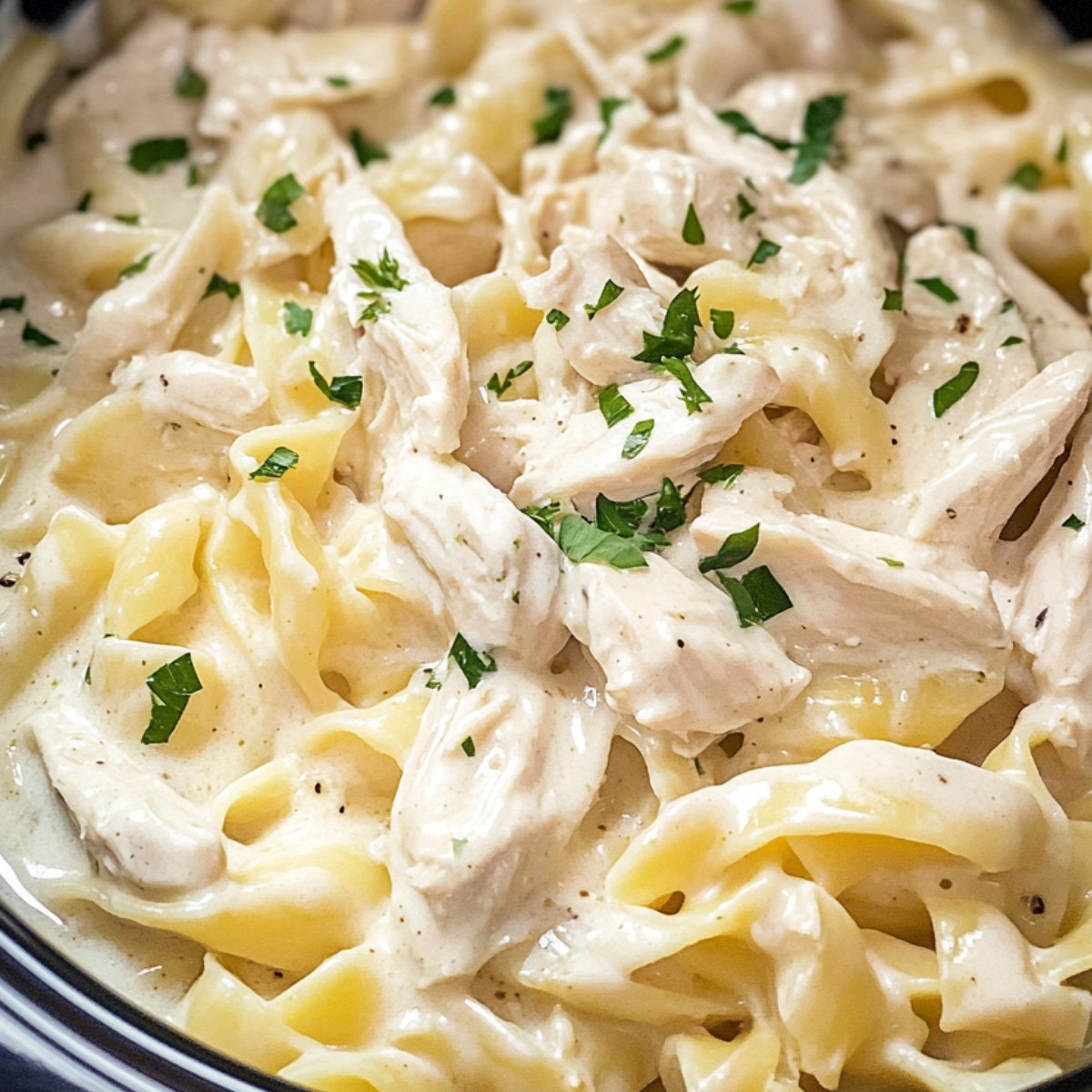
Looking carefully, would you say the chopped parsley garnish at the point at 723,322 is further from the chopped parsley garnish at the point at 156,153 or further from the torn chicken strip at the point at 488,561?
the chopped parsley garnish at the point at 156,153

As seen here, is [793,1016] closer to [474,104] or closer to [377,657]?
[377,657]

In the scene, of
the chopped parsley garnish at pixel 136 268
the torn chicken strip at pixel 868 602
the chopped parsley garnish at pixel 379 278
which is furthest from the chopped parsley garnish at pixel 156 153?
the torn chicken strip at pixel 868 602

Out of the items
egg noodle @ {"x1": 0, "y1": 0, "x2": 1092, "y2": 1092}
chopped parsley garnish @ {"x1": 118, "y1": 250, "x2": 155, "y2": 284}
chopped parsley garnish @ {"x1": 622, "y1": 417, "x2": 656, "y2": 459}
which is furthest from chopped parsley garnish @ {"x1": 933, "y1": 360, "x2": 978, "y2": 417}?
chopped parsley garnish @ {"x1": 118, "y1": 250, "x2": 155, "y2": 284}

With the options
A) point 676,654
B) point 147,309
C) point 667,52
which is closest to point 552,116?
point 667,52

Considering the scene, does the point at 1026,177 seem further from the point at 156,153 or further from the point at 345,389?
the point at 156,153

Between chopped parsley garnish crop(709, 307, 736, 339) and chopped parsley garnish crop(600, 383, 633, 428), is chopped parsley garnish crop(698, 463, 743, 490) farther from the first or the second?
chopped parsley garnish crop(709, 307, 736, 339)
